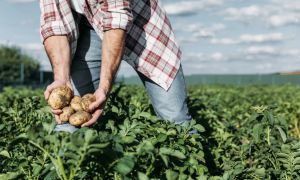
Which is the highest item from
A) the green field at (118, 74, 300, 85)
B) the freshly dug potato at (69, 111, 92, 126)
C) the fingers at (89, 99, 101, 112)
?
the fingers at (89, 99, 101, 112)

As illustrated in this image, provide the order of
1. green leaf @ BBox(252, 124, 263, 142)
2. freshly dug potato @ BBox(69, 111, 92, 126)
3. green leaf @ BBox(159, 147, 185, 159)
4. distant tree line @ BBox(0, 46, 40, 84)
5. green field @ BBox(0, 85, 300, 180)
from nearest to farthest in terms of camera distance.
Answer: green field @ BBox(0, 85, 300, 180)
green leaf @ BBox(159, 147, 185, 159)
freshly dug potato @ BBox(69, 111, 92, 126)
green leaf @ BBox(252, 124, 263, 142)
distant tree line @ BBox(0, 46, 40, 84)

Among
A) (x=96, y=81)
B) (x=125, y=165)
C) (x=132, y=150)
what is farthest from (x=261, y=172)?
(x=96, y=81)

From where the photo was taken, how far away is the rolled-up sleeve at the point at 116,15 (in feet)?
10.8

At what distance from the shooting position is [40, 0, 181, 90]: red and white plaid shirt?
360cm

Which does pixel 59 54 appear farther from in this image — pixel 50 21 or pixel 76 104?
pixel 76 104

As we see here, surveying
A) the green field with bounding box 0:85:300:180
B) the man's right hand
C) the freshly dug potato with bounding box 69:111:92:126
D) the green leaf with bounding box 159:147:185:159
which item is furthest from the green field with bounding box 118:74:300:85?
the green leaf with bounding box 159:147:185:159

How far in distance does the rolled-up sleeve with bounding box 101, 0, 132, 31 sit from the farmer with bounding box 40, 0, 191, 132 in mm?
12

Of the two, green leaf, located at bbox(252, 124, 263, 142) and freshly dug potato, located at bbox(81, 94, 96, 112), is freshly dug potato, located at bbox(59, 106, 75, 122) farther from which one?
green leaf, located at bbox(252, 124, 263, 142)

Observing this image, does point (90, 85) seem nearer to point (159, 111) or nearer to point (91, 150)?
point (159, 111)

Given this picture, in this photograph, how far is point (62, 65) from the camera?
11.3ft

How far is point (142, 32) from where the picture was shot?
12.5ft

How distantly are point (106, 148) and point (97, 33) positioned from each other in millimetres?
1722

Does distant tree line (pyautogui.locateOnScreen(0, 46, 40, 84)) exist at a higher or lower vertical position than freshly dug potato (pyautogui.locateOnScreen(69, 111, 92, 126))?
lower

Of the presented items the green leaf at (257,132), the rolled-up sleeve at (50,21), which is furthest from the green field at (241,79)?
the green leaf at (257,132)
